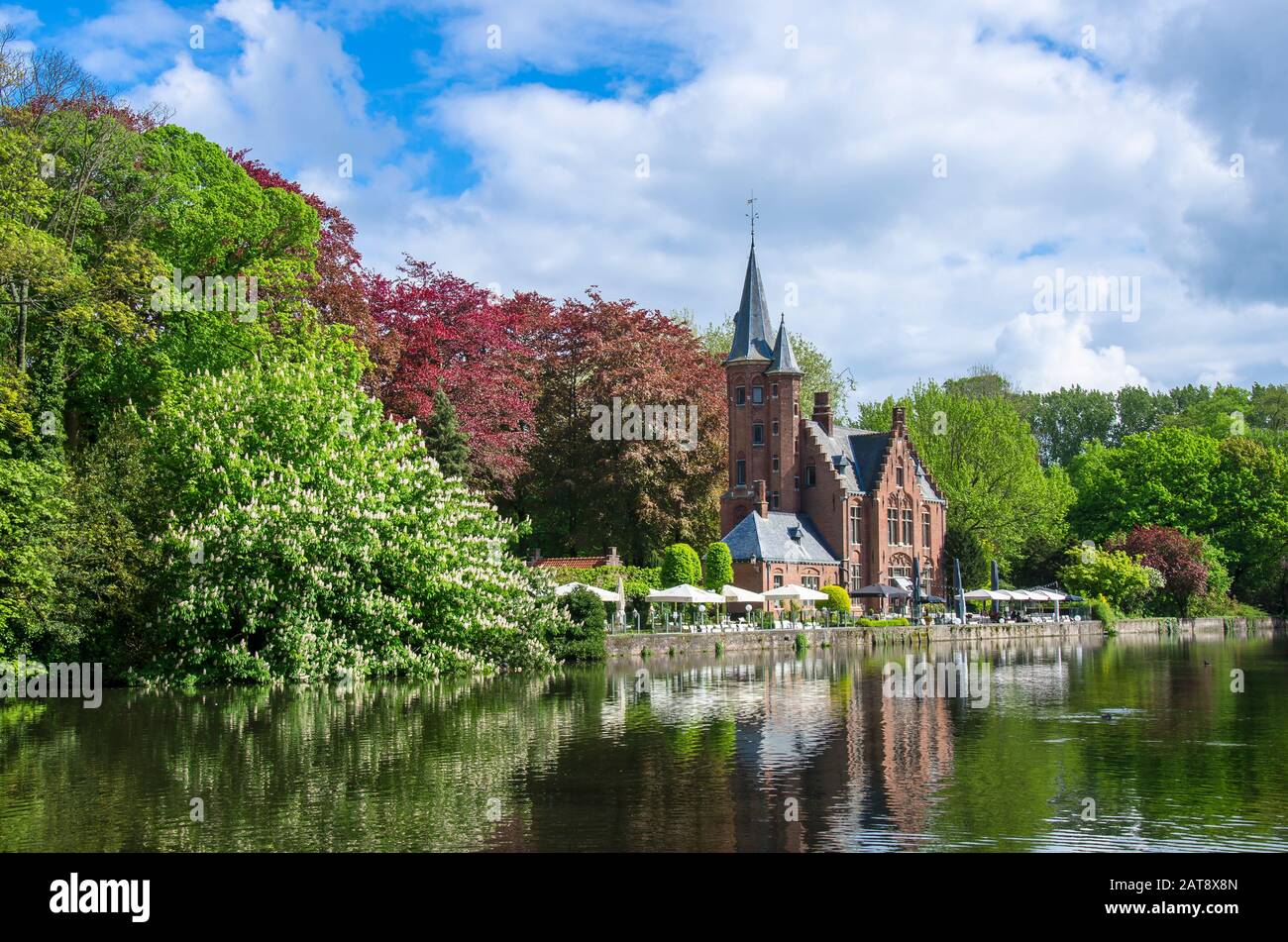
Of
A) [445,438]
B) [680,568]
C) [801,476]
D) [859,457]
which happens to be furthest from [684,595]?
[859,457]

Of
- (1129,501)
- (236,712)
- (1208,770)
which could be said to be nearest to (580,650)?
(236,712)

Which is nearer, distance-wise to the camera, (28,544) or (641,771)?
(641,771)

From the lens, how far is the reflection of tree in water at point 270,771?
41.6ft

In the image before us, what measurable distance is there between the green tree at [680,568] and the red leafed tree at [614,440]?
173 inches

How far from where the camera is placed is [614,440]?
2409 inches

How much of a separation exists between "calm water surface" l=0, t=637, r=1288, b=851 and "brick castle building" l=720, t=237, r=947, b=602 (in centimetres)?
4042

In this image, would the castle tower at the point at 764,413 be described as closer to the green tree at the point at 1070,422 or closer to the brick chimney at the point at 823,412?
the brick chimney at the point at 823,412

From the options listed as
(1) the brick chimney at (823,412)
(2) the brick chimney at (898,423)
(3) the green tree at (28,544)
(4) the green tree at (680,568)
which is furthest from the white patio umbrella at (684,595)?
(2) the brick chimney at (898,423)

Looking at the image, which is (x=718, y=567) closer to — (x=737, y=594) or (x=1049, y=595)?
(x=737, y=594)

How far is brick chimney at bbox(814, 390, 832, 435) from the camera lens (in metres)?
75.8

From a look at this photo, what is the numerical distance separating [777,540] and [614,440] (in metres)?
11.3
